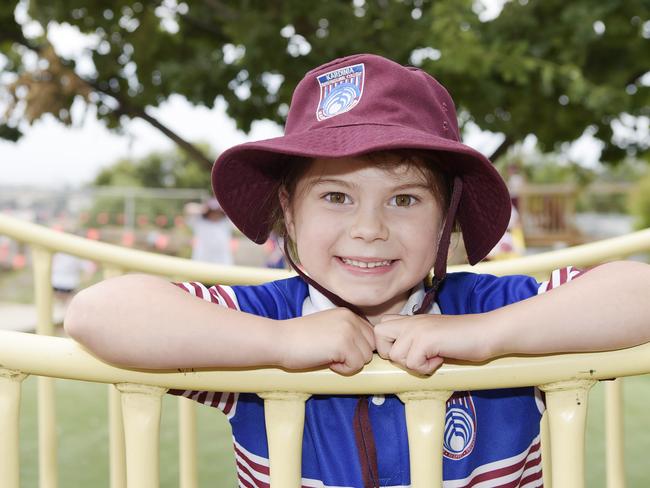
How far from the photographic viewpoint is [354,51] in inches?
141

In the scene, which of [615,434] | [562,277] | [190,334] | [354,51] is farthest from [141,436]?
[354,51]

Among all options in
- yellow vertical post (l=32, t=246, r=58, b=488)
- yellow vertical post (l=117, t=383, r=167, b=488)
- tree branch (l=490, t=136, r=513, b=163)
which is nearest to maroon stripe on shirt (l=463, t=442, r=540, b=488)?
yellow vertical post (l=117, t=383, r=167, b=488)

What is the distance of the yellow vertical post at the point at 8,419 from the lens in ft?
1.98

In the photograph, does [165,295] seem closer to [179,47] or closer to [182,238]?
[179,47]

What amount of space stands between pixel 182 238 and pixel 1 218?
8.76m

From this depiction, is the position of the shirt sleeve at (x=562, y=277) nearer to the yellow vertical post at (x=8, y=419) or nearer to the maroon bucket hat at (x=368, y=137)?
the maroon bucket hat at (x=368, y=137)

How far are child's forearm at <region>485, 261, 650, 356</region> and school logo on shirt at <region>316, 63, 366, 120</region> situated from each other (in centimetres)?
34

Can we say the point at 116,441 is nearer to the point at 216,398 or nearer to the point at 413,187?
the point at 216,398

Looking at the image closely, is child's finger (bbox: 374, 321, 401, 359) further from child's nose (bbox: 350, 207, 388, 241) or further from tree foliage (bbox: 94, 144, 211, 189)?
tree foliage (bbox: 94, 144, 211, 189)

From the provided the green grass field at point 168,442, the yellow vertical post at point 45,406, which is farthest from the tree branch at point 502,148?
the yellow vertical post at point 45,406

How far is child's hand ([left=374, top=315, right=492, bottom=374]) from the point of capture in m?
0.60

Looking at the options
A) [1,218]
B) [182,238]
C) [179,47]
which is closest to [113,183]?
[182,238]

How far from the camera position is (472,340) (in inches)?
24.9

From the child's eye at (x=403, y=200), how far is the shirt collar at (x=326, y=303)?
6.3 inches
